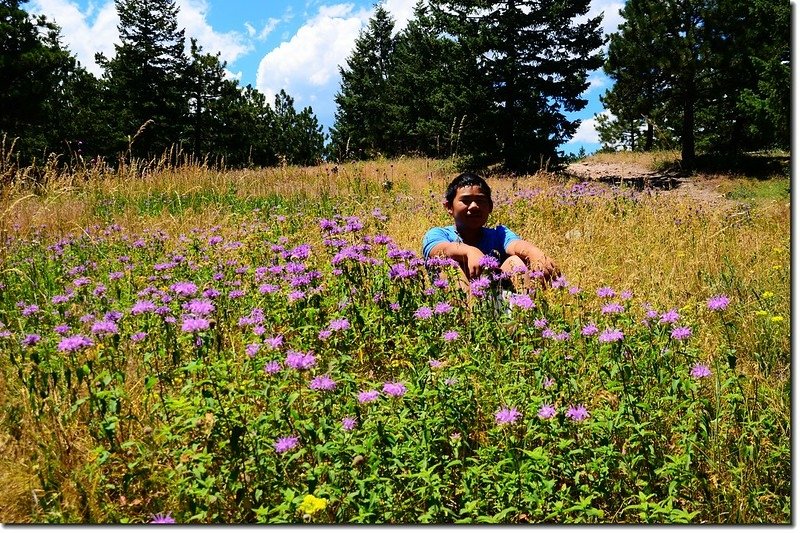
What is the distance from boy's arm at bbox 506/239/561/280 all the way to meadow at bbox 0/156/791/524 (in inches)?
8.3

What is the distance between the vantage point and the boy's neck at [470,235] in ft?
13.5

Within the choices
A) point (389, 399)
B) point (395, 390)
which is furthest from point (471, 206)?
point (395, 390)

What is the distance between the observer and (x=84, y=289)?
Answer: 339 centimetres

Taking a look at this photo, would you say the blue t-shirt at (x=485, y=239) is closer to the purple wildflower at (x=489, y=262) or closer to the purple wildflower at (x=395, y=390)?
the purple wildflower at (x=489, y=262)

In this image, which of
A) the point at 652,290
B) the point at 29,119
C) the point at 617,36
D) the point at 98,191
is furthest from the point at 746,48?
the point at 29,119

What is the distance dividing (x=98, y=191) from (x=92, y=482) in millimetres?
7775

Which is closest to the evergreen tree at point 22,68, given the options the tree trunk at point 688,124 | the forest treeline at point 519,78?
the forest treeline at point 519,78

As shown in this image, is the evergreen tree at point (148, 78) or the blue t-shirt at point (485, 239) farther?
the evergreen tree at point (148, 78)

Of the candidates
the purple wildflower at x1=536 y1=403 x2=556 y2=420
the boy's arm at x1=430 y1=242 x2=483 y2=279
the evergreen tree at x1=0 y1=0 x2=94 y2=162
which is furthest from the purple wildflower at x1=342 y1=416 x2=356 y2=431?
the evergreen tree at x1=0 y1=0 x2=94 y2=162

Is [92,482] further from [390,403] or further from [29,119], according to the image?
[29,119]

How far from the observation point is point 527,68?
54.9 ft

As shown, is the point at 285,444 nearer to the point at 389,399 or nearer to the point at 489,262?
the point at 389,399

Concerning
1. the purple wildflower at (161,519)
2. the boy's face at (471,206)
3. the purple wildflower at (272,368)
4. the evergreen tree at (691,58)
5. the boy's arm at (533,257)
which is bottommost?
the purple wildflower at (161,519)

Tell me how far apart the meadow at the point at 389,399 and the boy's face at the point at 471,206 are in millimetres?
724
